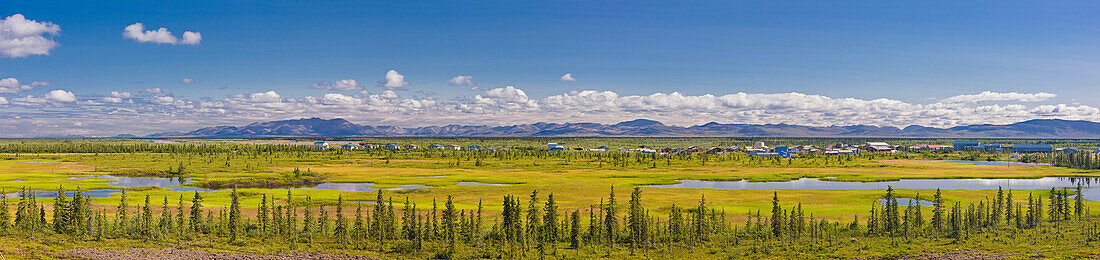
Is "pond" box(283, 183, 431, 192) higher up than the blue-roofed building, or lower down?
lower down

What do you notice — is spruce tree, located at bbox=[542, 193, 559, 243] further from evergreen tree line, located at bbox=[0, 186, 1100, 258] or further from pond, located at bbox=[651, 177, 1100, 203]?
pond, located at bbox=[651, 177, 1100, 203]

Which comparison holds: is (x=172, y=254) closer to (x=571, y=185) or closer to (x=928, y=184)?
(x=571, y=185)

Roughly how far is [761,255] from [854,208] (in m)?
32.1

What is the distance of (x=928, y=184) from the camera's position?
307 feet

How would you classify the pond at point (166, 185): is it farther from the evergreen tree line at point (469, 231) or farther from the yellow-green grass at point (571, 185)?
the evergreen tree line at point (469, 231)

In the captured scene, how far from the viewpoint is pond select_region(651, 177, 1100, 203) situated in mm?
88312

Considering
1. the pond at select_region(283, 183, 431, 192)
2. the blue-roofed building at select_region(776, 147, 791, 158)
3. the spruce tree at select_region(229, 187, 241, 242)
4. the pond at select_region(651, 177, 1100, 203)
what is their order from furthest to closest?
the blue-roofed building at select_region(776, 147, 791, 158) < the pond at select_region(651, 177, 1100, 203) < the pond at select_region(283, 183, 431, 192) < the spruce tree at select_region(229, 187, 241, 242)

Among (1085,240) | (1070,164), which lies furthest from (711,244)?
(1070,164)

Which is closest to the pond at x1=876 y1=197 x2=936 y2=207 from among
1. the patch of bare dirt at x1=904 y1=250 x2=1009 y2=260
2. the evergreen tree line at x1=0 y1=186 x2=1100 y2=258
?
the evergreen tree line at x1=0 y1=186 x2=1100 y2=258

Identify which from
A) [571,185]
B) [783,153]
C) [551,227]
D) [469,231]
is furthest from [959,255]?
[783,153]

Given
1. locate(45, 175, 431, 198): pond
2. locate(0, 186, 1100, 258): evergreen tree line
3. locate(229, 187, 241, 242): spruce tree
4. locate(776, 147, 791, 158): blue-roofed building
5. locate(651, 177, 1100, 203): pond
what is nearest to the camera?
locate(0, 186, 1100, 258): evergreen tree line

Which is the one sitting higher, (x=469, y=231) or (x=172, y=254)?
(x=469, y=231)

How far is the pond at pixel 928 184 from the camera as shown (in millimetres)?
88312

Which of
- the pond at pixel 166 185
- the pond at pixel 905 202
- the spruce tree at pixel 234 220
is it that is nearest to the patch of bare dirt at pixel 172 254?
the spruce tree at pixel 234 220
